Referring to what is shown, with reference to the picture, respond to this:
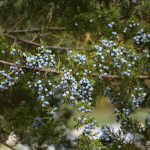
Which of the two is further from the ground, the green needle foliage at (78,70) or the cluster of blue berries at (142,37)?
the cluster of blue berries at (142,37)

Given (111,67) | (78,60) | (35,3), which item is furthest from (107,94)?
(35,3)

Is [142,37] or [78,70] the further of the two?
[142,37]

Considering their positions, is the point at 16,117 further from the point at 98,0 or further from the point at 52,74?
the point at 98,0

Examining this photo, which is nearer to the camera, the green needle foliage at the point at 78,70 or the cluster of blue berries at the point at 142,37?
the green needle foliage at the point at 78,70

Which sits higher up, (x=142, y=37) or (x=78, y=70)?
(x=142, y=37)

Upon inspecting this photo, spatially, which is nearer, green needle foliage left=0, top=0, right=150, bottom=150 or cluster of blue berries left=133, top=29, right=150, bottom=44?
green needle foliage left=0, top=0, right=150, bottom=150

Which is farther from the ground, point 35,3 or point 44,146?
point 35,3

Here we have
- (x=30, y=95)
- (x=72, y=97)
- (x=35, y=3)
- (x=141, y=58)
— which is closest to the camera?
(x=72, y=97)

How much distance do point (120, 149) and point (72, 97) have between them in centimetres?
54

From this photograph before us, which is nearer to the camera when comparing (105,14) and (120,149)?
(120,149)

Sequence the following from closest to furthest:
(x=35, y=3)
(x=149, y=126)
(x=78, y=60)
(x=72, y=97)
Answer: (x=72, y=97) < (x=78, y=60) < (x=35, y=3) < (x=149, y=126)

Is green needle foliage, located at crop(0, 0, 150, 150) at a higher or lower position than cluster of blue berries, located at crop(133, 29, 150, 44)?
lower

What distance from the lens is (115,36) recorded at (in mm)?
1199

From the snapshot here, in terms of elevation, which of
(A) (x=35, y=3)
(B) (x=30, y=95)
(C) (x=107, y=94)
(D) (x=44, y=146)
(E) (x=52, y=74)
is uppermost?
(A) (x=35, y=3)
